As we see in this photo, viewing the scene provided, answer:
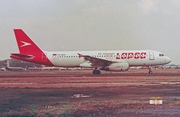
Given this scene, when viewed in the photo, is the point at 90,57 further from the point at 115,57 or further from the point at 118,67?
the point at 118,67

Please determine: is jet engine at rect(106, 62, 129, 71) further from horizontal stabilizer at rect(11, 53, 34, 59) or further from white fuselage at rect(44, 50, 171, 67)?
horizontal stabilizer at rect(11, 53, 34, 59)

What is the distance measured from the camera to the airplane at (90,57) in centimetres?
4475

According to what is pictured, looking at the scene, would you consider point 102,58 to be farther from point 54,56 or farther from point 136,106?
point 136,106

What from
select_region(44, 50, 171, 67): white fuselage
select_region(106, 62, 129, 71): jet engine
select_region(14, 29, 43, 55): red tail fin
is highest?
select_region(14, 29, 43, 55): red tail fin

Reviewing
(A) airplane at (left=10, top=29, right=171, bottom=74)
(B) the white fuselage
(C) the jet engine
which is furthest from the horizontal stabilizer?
(C) the jet engine

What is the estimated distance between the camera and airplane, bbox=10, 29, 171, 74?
147ft

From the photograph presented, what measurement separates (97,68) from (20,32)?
40.7ft

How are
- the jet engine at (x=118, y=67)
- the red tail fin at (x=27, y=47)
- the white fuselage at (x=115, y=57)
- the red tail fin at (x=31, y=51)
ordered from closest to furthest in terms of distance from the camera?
the jet engine at (x=118, y=67) → the white fuselage at (x=115, y=57) → the red tail fin at (x=31, y=51) → the red tail fin at (x=27, y=47)

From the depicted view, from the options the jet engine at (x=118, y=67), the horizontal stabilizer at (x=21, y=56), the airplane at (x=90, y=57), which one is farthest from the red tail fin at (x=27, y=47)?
the jet engine at (x=118, y=67)

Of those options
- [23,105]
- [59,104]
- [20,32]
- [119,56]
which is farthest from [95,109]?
[20,32]

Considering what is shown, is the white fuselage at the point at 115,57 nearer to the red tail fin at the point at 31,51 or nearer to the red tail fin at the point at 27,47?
the red tail fin at the point at 31,51

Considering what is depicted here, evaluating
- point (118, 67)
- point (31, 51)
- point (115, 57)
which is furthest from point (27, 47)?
point (118, 67)

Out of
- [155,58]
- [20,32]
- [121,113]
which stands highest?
[20,32]

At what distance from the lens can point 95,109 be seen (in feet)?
37.5
